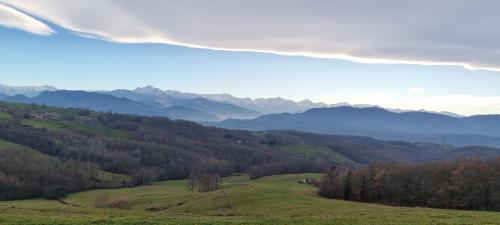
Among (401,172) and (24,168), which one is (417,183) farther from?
(24,168)

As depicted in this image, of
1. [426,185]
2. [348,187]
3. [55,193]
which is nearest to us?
[426,185]

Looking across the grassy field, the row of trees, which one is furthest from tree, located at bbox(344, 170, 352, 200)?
the grassy field

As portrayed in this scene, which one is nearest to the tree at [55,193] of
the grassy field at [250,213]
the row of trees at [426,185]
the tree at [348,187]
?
the grassy field at [250,213]

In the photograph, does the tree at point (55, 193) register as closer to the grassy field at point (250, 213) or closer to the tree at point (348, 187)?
the grassy field at point (250, 213)

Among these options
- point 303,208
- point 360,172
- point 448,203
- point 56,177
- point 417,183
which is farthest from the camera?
point 56,177

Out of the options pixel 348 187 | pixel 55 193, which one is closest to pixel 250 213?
pixel 348 187

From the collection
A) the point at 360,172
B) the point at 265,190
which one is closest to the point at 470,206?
the point at 360,172

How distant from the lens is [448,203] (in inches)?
3059

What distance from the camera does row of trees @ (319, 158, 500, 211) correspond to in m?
74.0

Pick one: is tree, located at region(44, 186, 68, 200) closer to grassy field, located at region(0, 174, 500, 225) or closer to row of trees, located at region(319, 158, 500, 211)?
grassy field, located at region(0, 174, 500, 225)

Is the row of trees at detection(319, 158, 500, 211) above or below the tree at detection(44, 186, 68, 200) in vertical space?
above

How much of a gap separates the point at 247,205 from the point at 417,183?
33.4 metres

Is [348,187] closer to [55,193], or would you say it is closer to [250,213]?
[250,213]

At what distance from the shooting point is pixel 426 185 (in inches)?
3297
